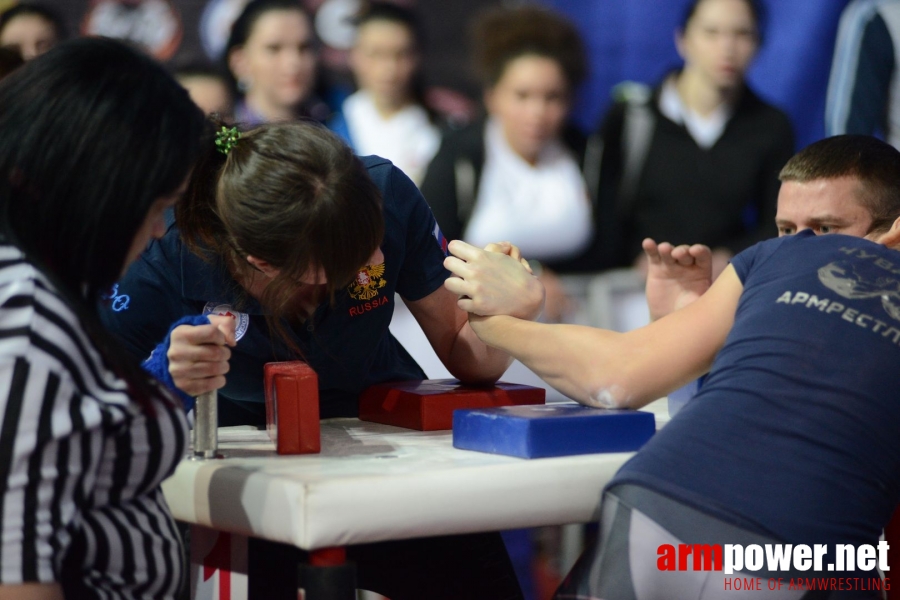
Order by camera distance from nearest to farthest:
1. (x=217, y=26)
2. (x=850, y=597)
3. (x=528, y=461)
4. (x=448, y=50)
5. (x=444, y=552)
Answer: (x=850, y=597) < (x=528, y=461) < (x=444, y=552) < (x=217, y=26) < (x=448, y=50)

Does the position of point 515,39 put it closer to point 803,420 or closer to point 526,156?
point 526,156

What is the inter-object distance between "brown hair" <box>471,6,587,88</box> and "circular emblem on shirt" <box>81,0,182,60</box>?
1.00 metres

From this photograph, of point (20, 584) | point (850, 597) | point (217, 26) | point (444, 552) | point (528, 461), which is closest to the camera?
point (20, 584)

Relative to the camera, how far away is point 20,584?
891 millimetres

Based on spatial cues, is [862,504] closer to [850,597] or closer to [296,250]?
[850,597]

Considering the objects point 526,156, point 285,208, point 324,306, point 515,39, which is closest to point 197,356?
point 285,208

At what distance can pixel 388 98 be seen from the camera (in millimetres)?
3375

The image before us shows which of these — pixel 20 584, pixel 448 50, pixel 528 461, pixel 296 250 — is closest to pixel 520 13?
pixel 448 50

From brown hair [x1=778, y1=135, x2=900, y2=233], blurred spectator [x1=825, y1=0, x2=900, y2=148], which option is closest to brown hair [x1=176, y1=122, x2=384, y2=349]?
brown hair [x1=778, y1=135, x2=900, y2=233]

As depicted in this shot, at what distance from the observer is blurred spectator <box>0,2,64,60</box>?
3.04 m

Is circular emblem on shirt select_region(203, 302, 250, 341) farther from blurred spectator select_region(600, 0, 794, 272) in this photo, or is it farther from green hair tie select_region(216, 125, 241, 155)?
blurred spectator select_region(600, 0, 794, 272)

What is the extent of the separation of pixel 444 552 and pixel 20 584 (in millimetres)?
826

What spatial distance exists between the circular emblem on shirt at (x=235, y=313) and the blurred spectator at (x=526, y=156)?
1.81 metres

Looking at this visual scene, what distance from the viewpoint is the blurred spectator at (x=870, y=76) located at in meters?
3.17
